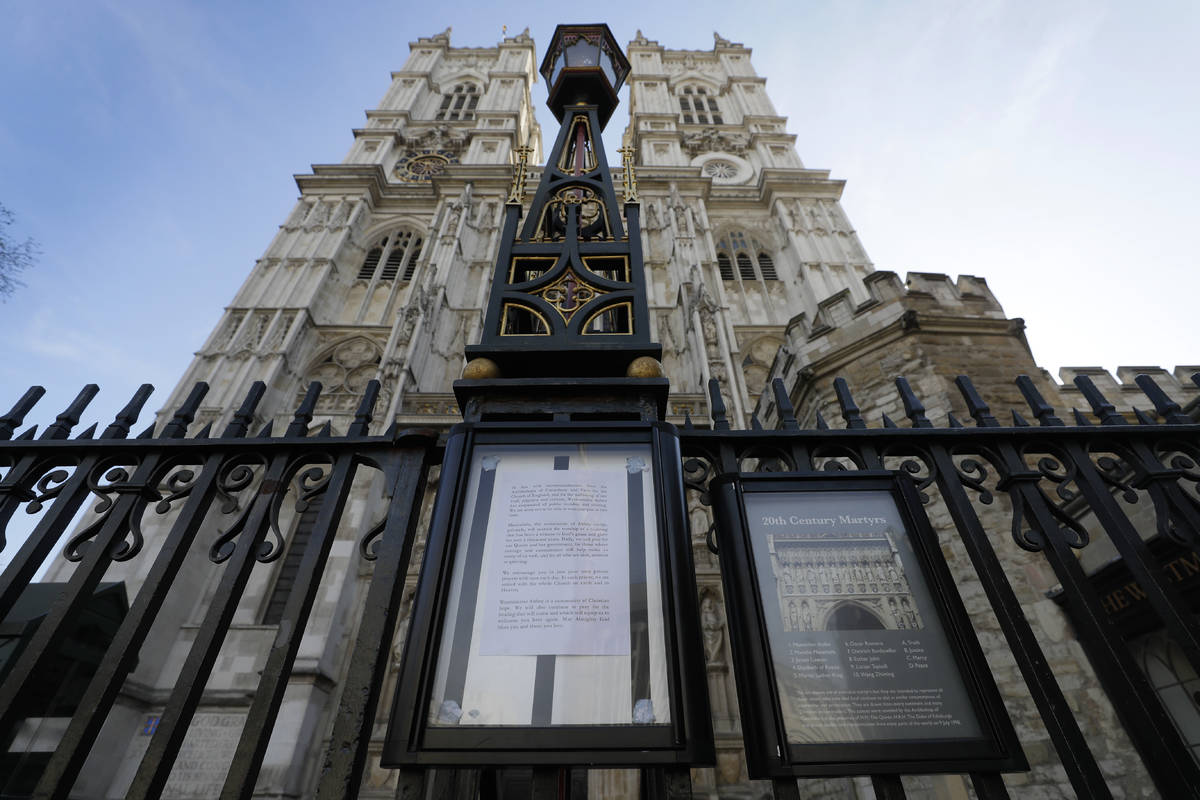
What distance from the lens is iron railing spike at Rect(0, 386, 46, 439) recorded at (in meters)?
2.37

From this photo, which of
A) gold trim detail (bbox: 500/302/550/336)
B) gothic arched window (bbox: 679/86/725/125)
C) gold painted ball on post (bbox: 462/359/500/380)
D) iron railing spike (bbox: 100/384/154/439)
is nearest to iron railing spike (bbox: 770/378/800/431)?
gold trim detail (bbox: 500/302/550/336)

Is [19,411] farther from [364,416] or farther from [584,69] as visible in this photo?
[584,69]

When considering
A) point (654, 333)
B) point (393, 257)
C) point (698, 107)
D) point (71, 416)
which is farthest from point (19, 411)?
point (698, 107)

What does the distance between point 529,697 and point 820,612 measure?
0.96 metres

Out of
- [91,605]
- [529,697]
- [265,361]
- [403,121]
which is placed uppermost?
[403,121]

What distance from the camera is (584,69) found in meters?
3.75

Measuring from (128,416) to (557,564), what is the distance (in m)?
2.08

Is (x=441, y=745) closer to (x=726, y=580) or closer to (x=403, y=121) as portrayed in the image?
(x=726, y=580)

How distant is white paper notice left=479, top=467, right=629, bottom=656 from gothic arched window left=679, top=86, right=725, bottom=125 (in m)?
30.8

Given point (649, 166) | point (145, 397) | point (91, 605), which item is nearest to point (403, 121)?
point (649, 166)

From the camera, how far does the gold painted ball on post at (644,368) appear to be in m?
2.24

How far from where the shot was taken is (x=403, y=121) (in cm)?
2622

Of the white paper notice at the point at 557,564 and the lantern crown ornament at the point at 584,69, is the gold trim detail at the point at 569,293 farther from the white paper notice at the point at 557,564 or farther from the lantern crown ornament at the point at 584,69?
the lantern crown ornament at the point at 584,69

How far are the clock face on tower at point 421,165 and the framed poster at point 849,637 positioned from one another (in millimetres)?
24489
